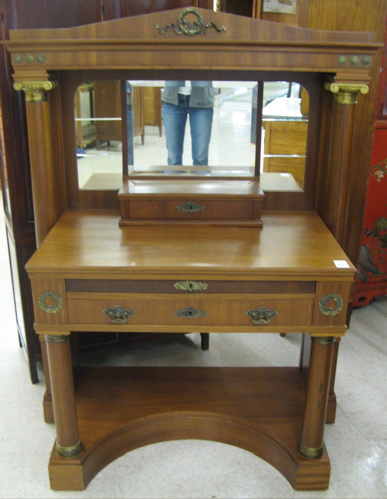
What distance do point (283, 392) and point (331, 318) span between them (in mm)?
642

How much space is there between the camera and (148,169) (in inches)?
84.2

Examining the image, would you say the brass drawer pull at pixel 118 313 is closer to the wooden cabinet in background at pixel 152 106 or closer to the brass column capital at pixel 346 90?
the wooden cabinet in background at pixel 152 106

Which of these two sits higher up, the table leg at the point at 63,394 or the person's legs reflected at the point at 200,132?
the person's legs reflected at the point at 200,132

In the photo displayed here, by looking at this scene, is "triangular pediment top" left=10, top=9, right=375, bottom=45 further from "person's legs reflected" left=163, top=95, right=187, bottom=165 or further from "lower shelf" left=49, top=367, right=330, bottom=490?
"lower shelf" left=49, top=367, right=330, bottom=490

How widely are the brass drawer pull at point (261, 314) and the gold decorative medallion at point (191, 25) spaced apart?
0.84 meters

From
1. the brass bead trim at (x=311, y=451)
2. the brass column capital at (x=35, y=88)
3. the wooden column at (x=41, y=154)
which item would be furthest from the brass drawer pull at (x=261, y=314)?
the brass column capital at (x=35, y=88)

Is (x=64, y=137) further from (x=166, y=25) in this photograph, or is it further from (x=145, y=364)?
(x=145, y=364)

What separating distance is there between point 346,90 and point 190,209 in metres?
0.63

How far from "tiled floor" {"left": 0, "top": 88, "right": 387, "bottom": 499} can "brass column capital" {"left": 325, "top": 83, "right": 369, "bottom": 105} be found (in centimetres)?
125

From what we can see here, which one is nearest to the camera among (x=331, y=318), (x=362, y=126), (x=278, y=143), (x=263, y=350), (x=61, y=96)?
(x=331, y=318)

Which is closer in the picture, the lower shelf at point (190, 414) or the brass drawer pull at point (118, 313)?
the brass drawer pull at point (118, 313)

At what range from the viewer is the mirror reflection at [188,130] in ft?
6.67

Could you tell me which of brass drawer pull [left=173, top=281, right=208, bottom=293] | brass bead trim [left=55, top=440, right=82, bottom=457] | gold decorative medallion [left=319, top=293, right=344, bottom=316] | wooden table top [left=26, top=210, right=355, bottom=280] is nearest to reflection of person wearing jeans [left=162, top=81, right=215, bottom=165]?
wooden table top [left=26, top=210, right=355, bottom=280]

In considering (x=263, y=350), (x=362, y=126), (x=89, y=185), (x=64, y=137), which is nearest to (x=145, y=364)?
(x=263, y=350)
